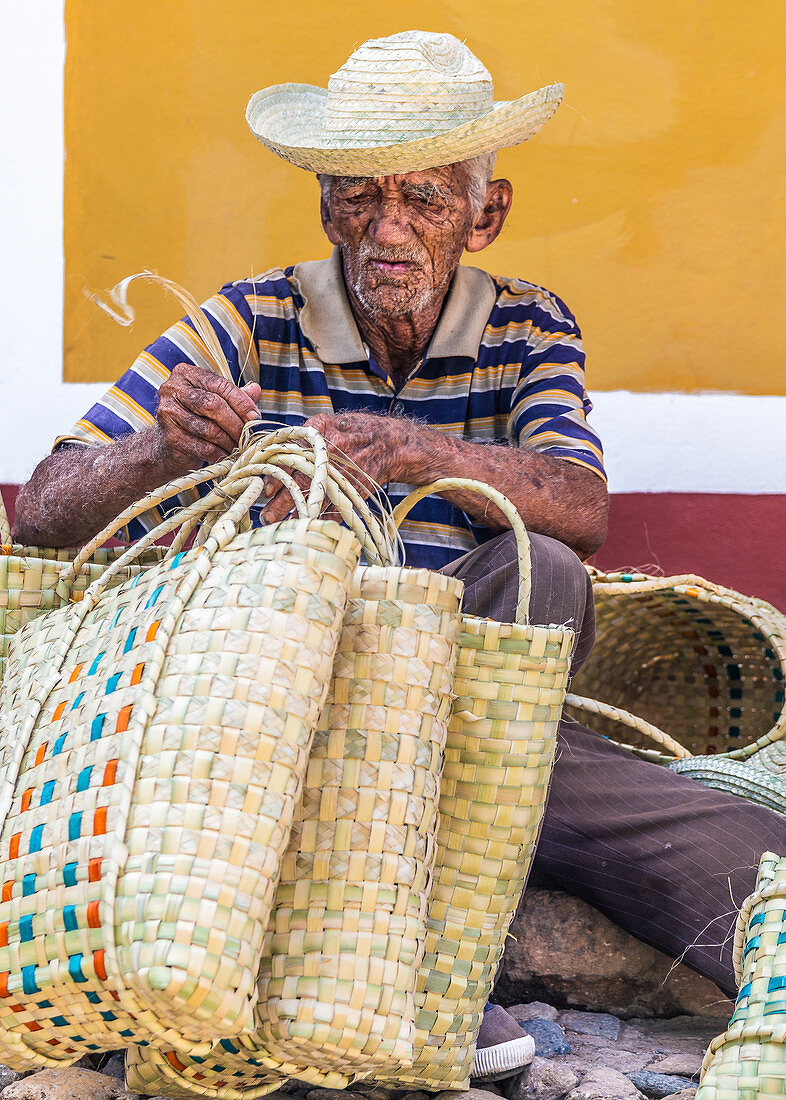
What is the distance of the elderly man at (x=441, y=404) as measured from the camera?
194 cm

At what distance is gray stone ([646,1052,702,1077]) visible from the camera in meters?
1.79

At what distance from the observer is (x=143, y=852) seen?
1.19m

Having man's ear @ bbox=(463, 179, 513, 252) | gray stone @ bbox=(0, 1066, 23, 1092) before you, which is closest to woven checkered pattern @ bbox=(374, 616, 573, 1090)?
gray stone @ bbox=(0, 1066, 23, 1092)

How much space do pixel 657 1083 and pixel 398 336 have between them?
151 cm

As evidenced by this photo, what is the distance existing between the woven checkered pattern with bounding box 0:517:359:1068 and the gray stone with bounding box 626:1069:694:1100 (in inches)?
30.9

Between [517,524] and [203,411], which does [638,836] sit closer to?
[517,524]

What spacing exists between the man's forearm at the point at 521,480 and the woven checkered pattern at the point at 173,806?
2.17 ft

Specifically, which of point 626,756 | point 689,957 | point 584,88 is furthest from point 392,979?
point 584,88

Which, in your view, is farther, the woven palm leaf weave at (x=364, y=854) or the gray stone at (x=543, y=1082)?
the gray stone at (x=543, y=1082)

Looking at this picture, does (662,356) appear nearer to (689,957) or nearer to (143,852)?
(689,957)

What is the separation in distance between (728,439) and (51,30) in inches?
87.0

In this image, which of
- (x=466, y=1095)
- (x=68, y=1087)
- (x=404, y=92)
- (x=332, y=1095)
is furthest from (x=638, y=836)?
(x=404, y=92)

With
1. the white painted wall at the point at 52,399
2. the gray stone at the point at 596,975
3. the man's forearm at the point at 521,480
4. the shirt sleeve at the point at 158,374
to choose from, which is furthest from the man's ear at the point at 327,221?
the gray stone at the point at 596,975

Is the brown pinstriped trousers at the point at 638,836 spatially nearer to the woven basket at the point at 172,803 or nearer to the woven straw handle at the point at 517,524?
the woven straw handle at the point at 517,524
